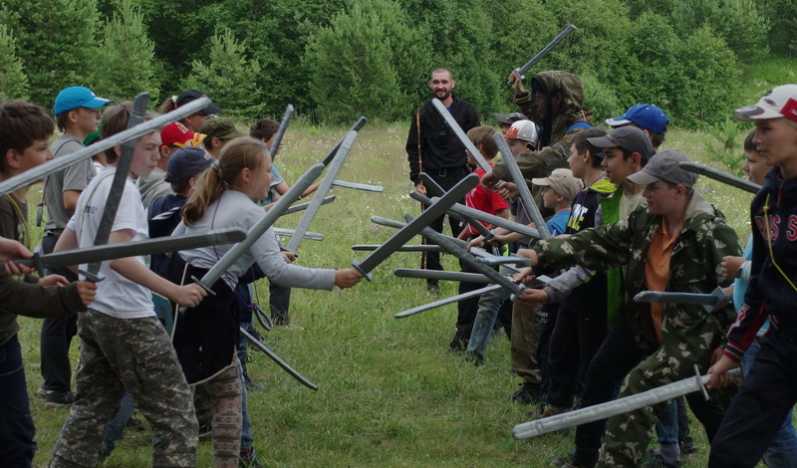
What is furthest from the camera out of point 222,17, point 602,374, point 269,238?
point 222,17

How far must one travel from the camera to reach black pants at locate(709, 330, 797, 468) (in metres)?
4.58

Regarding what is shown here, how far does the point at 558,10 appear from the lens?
70.8 meters

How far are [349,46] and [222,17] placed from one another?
961cm

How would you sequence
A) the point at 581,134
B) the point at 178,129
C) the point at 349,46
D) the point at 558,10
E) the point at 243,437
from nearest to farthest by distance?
1. the point at 243,437
2. the point at 581,134
3. the point at 178,129
4. the point at 349,46
5. the point at 558,10

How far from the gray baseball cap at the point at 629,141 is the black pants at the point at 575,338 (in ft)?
2.49

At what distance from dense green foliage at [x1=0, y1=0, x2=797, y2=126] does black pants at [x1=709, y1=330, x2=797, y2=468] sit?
39293 millimetres

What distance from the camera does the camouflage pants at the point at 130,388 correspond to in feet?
16.9

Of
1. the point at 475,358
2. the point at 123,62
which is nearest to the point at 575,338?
the point at 475,358

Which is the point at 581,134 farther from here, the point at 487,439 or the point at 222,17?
the point at 222,17

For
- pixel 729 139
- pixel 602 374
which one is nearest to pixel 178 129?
pixel 602 374

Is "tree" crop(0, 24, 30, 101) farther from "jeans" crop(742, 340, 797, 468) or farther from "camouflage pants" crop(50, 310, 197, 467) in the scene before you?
"jeans" crop(742, 340, 797, 468)

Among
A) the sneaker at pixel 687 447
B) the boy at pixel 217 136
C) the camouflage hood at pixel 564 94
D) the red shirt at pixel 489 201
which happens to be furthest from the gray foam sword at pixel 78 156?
the red shirt at pixel 489 201

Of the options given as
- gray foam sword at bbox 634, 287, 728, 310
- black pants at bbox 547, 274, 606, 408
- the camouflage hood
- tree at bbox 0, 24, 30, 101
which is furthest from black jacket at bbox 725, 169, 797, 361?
tree at bbox 0, 24, 30, 101

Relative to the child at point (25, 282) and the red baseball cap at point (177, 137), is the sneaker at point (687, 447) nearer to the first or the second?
the red baseball cap at point (177, 137)
